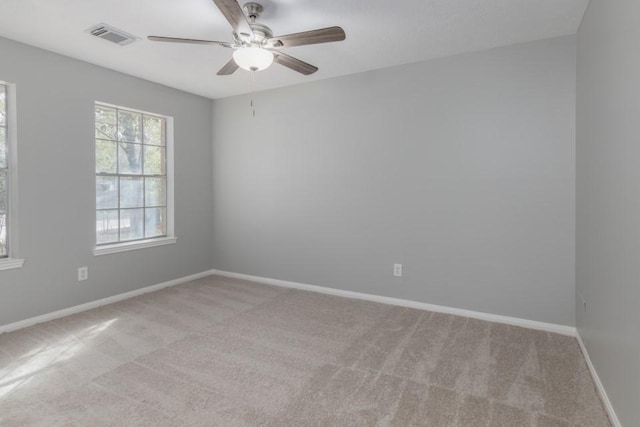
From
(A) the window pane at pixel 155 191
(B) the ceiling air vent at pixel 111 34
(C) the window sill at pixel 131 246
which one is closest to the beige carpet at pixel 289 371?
(C) the window sill at pixel 131 246

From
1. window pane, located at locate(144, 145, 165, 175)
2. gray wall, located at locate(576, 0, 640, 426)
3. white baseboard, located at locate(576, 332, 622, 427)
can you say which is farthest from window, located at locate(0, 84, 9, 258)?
white baseboard, located at locate(576, 332, 622, 427)

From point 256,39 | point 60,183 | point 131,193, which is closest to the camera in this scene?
point 256,39

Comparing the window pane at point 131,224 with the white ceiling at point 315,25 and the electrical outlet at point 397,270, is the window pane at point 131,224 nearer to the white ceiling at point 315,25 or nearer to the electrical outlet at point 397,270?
the white ceiling at point 315,25

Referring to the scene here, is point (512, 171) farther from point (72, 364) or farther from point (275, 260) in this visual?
point (72, 364)

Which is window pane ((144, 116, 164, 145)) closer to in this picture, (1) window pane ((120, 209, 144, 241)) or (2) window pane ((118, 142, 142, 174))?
(2) window pane ((118, 142, 142, 174))

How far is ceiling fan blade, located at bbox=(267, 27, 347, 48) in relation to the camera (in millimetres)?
2148

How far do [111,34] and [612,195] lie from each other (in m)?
3.64

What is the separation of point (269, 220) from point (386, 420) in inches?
118

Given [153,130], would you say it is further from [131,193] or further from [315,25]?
[315,25]

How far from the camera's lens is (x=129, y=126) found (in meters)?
4.05

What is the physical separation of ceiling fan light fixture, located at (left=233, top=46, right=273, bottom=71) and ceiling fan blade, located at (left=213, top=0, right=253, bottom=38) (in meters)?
0.11

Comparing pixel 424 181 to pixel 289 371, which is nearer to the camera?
pixel 289 371

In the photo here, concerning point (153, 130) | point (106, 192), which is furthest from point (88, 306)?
point (153, 130)

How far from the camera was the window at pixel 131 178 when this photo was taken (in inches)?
149
